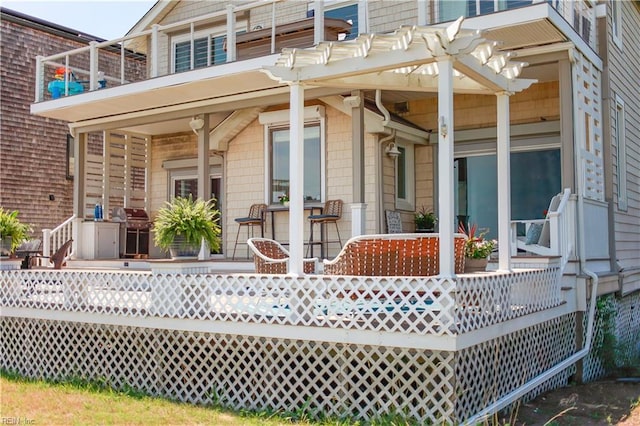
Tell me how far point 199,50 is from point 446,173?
9.62 meters

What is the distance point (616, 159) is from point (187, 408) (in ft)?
26.9

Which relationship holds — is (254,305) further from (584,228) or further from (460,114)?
(460,114)

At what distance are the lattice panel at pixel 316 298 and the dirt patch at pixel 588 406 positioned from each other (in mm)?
1033

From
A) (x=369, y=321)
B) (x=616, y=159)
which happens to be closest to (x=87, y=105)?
(x=369, y=321)

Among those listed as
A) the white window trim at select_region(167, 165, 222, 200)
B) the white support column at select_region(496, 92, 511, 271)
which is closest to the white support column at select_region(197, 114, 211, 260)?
the white window trim at select_region(167, 165, 222, 200)

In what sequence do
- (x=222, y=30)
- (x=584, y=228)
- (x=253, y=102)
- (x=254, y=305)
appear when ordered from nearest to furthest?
(x=254, y=305) < (x=584, y=228) < (x=253, y=102) < (x=222, y=30)

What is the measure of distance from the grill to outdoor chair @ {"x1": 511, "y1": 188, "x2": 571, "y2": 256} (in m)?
7.88

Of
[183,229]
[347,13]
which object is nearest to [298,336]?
[183,229]

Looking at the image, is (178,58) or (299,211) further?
(178,58)

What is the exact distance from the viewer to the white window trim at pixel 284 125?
1149 cm

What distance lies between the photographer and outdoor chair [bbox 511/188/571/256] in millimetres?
8203

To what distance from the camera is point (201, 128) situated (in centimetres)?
1173

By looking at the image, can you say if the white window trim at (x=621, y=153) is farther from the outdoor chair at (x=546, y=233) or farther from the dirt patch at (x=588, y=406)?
the dirt patch at (x=588, y=406)

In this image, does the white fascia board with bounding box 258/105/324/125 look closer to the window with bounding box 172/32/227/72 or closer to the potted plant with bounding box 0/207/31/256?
the window with bounding box 172/32/227/72
